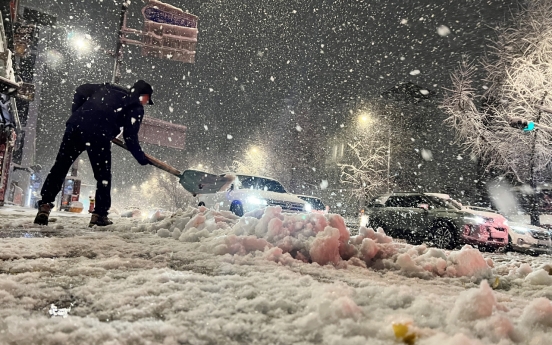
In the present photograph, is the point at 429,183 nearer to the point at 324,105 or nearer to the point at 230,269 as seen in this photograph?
the point at 324,105

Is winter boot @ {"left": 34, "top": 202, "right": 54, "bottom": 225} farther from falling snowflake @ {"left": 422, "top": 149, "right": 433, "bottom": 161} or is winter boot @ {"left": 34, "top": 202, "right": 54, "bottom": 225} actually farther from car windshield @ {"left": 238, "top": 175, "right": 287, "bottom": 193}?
falling snowflake @ {"left": 422, "top": 149, "right": 433, "bottom": 161}

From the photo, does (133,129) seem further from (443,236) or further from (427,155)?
(427,155)

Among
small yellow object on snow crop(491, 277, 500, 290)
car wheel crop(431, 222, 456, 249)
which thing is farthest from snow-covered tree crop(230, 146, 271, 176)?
small yellow object on snow crop(491, 277, 500, 290)

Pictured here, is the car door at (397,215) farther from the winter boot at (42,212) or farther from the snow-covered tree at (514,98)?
the winter boot at (42,212)

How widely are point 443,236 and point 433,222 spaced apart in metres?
0.55

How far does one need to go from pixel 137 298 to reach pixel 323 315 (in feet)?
2.89

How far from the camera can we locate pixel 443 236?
990 cm

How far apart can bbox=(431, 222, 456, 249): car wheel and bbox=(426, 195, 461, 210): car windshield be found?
636mm

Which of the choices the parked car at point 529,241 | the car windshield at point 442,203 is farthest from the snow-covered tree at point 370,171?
the parked car at point 529,241

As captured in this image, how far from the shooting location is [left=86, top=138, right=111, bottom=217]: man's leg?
4.77 metres

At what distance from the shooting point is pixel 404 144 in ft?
109

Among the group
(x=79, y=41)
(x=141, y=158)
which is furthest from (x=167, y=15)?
(x=141, y=158)

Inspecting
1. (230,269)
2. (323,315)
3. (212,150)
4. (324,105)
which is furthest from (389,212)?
(212,150)

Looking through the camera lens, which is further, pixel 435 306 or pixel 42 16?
pixel 42 16
